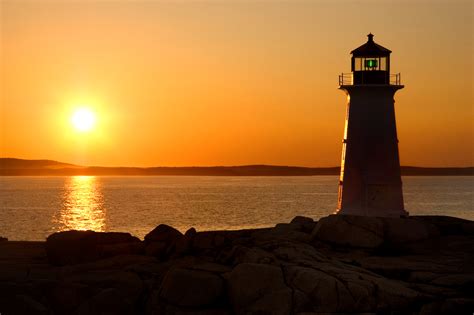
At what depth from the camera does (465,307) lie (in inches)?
698

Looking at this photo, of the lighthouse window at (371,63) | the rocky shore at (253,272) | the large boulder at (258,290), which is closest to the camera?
the large boulder at (258,290)

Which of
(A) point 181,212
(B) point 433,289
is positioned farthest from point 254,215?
(B) point 433,289

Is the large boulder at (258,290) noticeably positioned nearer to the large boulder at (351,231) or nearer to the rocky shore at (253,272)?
the rocky shore at (253,272)

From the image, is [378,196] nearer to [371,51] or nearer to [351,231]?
[371,51]

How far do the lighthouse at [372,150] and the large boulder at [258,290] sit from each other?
13184 millimetres

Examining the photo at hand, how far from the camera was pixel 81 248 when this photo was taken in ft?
74.9

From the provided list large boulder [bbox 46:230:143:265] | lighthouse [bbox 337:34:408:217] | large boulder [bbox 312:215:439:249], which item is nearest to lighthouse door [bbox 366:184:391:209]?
lighthouse [bbox 337:34:408:217]

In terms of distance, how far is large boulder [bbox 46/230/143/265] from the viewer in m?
22.4

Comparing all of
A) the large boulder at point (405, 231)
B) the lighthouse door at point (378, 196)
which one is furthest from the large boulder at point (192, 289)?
the lighthouse door at point (378, 196)

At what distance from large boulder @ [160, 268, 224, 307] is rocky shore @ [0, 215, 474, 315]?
0.03 metres

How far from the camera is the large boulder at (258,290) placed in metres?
17.3

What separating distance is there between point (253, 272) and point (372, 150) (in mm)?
14004

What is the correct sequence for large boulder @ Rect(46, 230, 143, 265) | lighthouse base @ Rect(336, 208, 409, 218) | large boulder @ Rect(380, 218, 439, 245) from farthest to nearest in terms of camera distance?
lighthouse base @ Rect(336, 208, 409, 218)
large boulder @ Rect(380, 218, 439, 245)
large boulder @ Rect(46, 230, 143, 265)

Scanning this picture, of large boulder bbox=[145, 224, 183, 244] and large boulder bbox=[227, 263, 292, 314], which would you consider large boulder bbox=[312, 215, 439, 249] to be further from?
large boulder bbox=[227, 263, 292, 314]
